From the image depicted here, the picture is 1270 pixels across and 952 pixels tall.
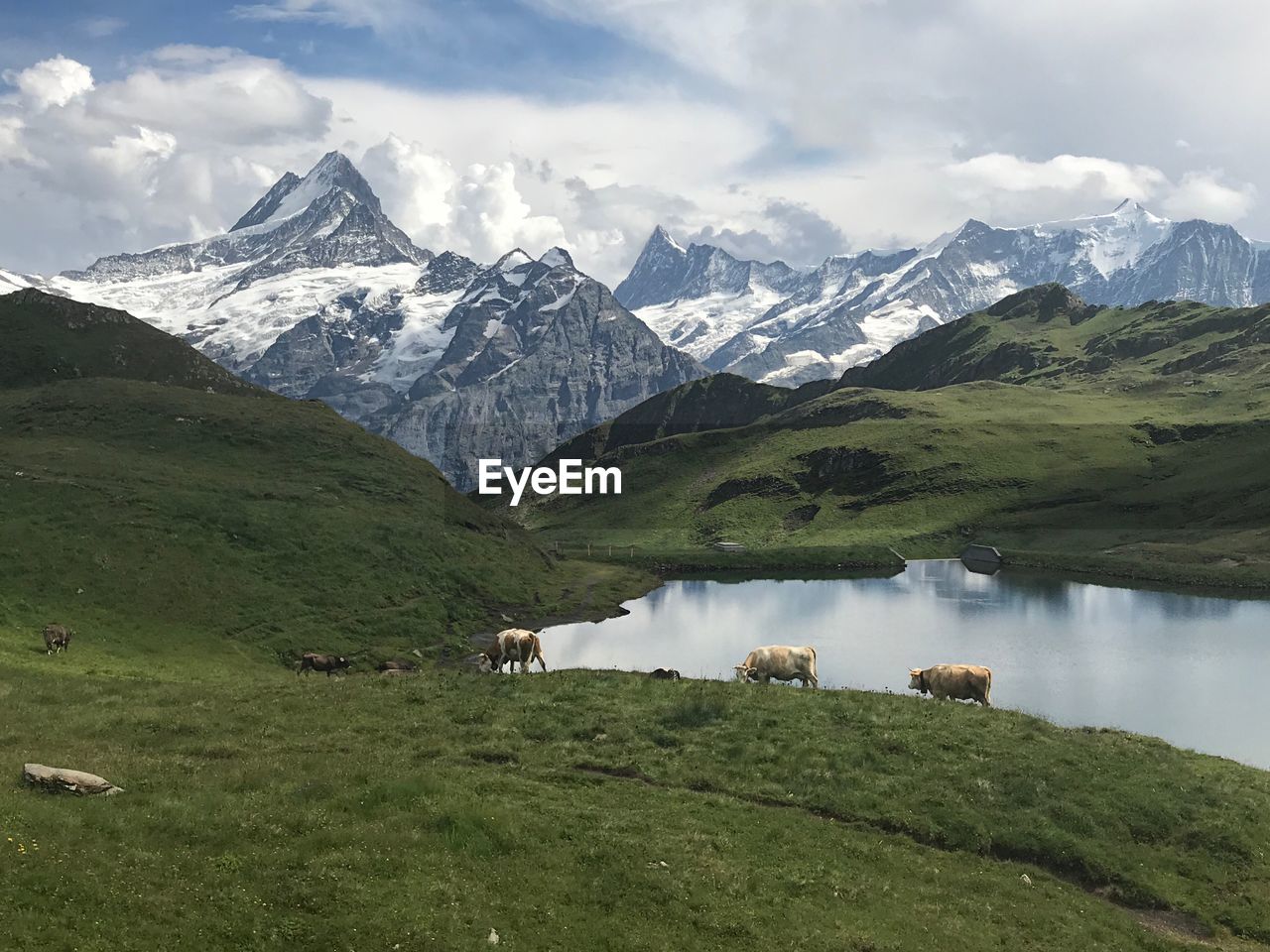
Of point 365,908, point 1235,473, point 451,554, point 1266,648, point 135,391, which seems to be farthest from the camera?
point 1235,473

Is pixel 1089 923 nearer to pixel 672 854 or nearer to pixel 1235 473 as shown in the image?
pixel 672 854

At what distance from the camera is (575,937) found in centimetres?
2075

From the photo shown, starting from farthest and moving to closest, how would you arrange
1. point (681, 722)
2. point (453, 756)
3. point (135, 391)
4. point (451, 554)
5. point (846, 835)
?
point (135, 391) < point (451, 554) < point (681, 722) < point (453, 756) < point (846, 835)

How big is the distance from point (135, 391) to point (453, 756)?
110 meters

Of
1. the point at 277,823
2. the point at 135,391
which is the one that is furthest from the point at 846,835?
the point at 135,391

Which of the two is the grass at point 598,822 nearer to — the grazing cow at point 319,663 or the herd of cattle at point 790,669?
the herd of cattle at point 790,669

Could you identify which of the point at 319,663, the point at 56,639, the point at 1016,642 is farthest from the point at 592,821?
the point at 1016,642

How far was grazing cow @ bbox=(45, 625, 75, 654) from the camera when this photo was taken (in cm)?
5253

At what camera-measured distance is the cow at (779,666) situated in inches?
1842

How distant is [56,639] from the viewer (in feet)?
174

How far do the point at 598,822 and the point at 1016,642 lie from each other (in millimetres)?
83517

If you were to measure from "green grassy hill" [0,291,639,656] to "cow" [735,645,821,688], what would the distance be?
40216 mm

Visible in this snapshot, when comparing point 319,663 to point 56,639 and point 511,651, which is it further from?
point 511,651

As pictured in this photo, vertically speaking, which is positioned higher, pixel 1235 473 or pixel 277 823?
pixel 1235 473
